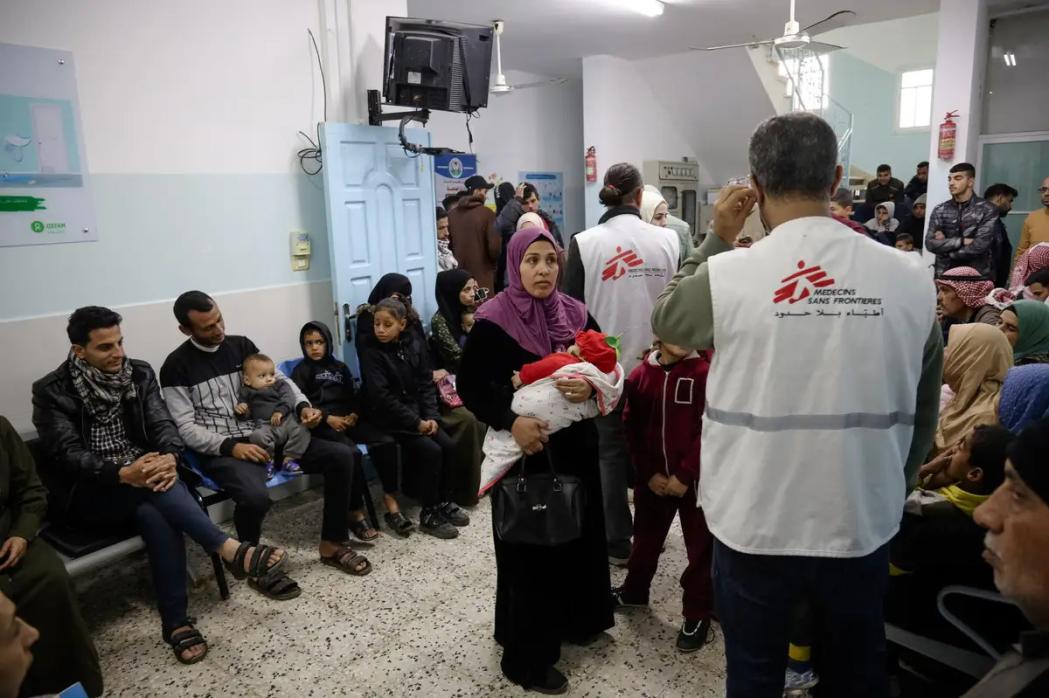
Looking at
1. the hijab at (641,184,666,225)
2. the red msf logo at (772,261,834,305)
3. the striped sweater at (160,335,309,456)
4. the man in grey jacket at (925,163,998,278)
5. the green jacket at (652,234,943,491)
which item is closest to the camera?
the red msf logo at (772,261,834,305)

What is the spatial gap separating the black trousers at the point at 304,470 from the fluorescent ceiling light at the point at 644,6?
501 cm

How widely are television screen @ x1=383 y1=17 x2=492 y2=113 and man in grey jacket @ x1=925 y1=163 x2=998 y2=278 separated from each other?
12.3 ft

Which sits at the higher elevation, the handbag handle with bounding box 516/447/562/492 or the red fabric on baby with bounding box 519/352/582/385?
the red fabric on baby with bounding box 519/352/582/385

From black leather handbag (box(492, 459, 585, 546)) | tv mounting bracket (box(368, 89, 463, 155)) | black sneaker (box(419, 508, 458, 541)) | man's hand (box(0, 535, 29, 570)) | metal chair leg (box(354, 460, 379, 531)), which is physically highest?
tv mounting bracket (box(368, 89, 463, 155))

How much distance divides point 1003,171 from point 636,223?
18.0 feet

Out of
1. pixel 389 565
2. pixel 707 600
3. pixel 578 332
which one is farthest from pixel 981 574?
pixel 389 565

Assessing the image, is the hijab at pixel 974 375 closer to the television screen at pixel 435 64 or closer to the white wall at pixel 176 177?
the television screen at pixel 435 64

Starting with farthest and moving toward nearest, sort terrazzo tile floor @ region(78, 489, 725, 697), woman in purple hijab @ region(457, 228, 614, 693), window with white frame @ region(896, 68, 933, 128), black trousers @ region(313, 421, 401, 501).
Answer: window with white frame @ region(896, 68, 933, 128)
black trousers @ region(313, 421, 401, 501)
terrazzo tile floor @ region(78, 489, 725, 697)
woman in purple hijab @ region(457, 228, 614, 693)

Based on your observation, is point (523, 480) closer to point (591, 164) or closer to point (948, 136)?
point (948, 136)

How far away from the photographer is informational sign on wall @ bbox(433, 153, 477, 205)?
Answer: 7406mm

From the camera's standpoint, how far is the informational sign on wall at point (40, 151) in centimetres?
280

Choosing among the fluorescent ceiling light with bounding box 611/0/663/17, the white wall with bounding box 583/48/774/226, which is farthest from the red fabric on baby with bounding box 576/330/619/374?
the white wall with bounding box 583/48/774/226

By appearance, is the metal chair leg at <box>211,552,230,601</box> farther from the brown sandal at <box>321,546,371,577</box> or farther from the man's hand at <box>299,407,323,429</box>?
the man's hand at <box>299,407,323,429</box>

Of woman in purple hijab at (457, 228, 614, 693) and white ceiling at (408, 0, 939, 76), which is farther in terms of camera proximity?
white ceiling at (408, 0, 939, 76)
